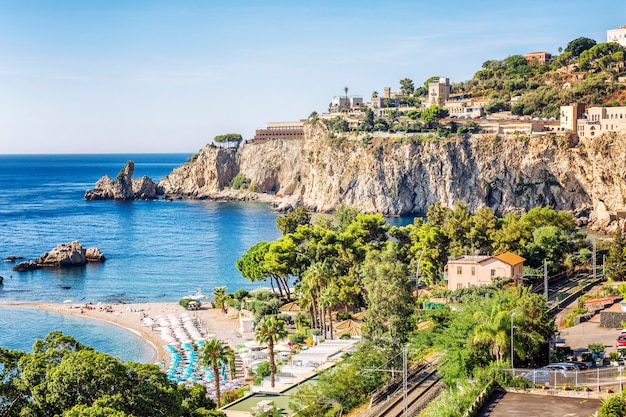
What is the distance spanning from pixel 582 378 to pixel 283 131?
Answer: 152 metres

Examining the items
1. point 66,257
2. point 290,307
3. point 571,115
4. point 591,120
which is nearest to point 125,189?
point 66,257

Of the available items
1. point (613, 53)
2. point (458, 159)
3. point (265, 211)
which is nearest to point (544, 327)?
point (458, 159)

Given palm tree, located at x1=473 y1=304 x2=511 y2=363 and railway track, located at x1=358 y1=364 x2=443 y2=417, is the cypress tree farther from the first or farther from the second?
palm tree, located at x1=473 y1=304 x2=511 y2=363

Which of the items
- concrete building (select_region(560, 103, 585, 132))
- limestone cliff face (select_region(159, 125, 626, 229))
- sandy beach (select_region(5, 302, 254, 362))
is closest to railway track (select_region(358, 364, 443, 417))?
sandy beach (select_region(5, 302, 254, 362))

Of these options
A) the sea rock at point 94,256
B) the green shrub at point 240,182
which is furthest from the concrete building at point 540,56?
the sea rock at point 94,256

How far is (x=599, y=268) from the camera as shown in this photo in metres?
57.4

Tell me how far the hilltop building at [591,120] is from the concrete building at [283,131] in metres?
73.3

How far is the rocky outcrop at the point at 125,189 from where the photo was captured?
160250 mm

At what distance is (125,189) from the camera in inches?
6319

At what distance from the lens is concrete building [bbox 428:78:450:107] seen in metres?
152

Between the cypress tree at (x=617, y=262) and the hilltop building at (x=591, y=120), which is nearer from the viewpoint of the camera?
the cypress tree at (x=617, y=262)

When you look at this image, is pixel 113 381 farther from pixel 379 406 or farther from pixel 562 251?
pixel 562 251

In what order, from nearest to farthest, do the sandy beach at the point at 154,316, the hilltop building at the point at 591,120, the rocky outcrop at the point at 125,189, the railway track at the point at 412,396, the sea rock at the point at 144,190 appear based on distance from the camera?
1. the railway track at the point at 412,396
2. the sandy beach at the point at 154,316
3. the hilltop building at the point at 591,120
4. the rocky outcrop at the point at 125,189
5. the sea rock at the point at 144,190

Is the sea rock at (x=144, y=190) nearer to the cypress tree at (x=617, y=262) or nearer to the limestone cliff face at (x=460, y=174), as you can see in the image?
the limestone cliff face at (x=460, y=174)
